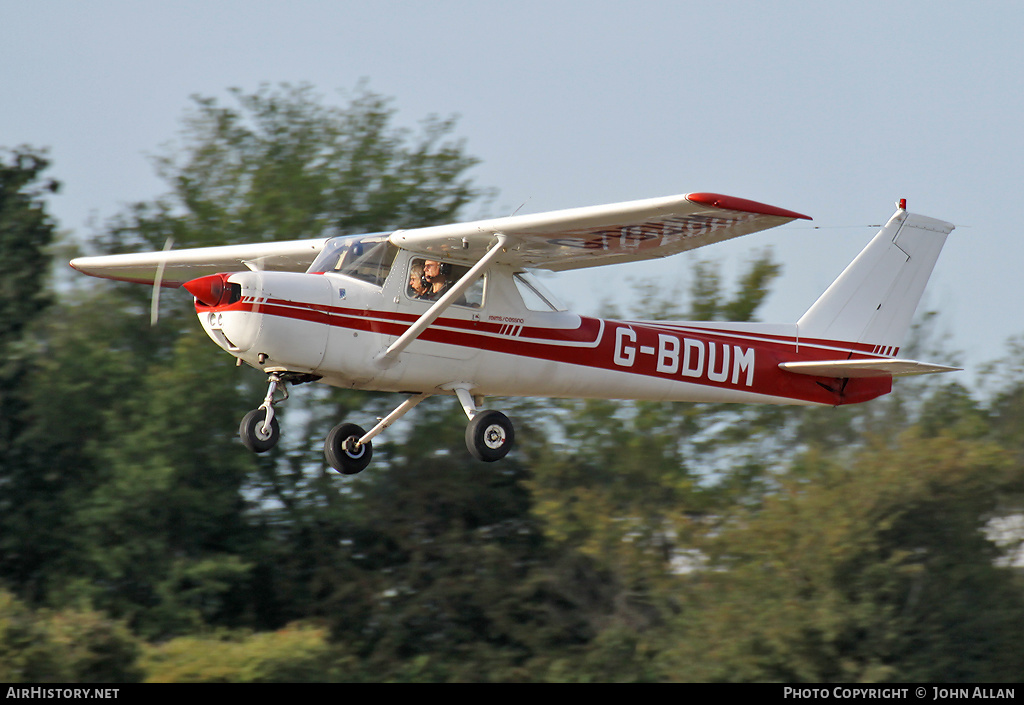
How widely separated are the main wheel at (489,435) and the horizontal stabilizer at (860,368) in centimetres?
330

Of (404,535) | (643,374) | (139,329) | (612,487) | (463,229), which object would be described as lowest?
(404,535)

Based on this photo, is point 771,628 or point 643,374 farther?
point 771,628

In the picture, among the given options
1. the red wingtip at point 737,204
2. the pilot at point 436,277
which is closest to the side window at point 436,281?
the pilot at point 436,277

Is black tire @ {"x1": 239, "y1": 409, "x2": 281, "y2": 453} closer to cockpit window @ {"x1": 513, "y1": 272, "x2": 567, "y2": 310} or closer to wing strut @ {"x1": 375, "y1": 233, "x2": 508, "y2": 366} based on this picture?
wing strut @ {"x1": 375, "y1": 233, "x2": 508, "y2": 366}

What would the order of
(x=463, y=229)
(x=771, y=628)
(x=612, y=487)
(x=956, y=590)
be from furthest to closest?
(x=612, y=487) < (x=956, y=590) < (x=771, y=628) < (x=463, y=229)

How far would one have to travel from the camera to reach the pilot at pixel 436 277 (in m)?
9.98

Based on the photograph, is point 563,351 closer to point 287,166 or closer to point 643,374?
point 643,374

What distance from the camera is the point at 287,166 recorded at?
25953 millimetres

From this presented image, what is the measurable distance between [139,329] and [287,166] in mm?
4807

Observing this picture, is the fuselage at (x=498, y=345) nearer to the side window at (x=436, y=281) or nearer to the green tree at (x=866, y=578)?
the side window at (x=436, y=281)

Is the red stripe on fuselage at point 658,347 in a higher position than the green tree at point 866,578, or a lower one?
higher

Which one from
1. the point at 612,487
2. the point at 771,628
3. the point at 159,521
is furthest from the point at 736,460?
the point at 159,521

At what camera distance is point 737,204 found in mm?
8070

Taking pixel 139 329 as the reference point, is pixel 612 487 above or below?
below
